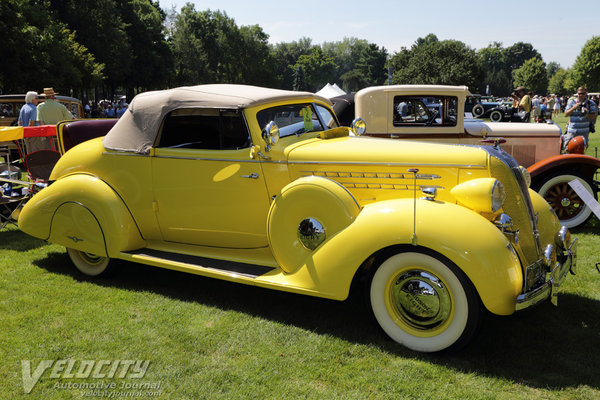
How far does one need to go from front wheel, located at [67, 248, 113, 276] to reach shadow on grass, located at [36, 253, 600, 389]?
0.09m

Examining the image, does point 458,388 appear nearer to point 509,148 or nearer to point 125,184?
point 125,184

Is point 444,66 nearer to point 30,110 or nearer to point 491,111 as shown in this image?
point 491,111

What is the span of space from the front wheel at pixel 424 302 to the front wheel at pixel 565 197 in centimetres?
402

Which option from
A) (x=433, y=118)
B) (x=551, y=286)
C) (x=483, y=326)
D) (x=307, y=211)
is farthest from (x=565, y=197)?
(x=307, y=211)

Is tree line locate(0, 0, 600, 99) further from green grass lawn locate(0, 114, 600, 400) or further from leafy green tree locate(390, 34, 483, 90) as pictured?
green grass lawn locate(0, 114, 600, 400)

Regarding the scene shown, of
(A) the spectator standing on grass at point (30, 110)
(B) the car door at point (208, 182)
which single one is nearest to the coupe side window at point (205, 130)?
(B) the car door at point (208, 182)

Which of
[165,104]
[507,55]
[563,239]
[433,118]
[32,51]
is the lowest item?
[563,239]

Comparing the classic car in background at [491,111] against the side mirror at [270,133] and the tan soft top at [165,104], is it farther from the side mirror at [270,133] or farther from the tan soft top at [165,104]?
the side mirror at [270,133]

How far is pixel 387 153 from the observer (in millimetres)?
3740

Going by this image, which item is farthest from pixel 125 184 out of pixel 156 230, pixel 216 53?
pixel 216 53

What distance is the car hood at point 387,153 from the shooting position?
3.54 meters

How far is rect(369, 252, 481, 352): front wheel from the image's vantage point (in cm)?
307

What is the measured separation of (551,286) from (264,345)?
2.14 m

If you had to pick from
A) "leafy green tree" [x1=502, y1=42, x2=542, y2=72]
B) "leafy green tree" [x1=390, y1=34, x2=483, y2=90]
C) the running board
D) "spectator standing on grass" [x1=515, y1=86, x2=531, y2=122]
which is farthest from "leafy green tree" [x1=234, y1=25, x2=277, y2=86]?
"leafy green tree" [x1=502, y1=42, x2=542, y2=72]
